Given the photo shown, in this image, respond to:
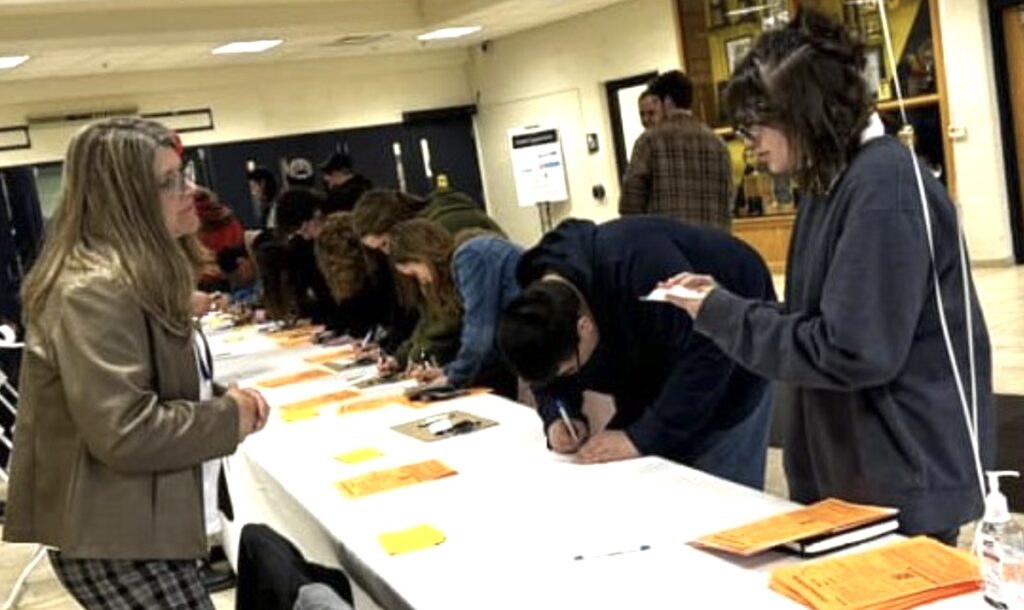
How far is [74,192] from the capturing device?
1.67 metres

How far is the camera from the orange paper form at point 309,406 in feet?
10.2

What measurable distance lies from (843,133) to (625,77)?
9051mm

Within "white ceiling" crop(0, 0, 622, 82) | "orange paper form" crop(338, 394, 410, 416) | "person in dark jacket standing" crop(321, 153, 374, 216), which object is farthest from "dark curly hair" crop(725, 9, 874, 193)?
"white ceiling" crop(0, 0, 622, 82)

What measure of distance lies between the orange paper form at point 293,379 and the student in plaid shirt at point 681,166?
1334 millimetres

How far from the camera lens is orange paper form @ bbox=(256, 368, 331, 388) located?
12.3 feet

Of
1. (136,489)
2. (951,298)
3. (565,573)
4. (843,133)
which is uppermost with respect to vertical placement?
(843,133)

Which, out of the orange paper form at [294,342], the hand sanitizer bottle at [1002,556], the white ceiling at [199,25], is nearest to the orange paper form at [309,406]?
the orange paper form at [294,342]

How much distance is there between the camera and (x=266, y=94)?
1159 cm

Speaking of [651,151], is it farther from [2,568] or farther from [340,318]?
[2,568]

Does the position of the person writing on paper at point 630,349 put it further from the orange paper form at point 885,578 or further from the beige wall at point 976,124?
the beige wall at point 976,124

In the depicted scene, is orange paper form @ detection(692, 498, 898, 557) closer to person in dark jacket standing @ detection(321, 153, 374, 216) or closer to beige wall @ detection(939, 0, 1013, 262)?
person in dark jacket standing @ detection(321, 153, 374, 216)

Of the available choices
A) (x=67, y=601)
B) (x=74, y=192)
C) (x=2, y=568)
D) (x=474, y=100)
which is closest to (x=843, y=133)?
(x=74, y=192)

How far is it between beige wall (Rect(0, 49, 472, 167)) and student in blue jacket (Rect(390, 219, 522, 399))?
806cm

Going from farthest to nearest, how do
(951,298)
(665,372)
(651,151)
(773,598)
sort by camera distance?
(651,151)
(665,372)
(951,298)
(773,598)
